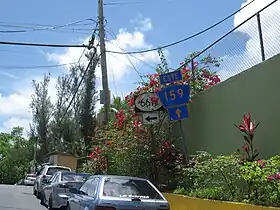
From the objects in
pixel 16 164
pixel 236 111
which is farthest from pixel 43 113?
pixel 236 111

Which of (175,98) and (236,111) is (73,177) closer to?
(175,98)

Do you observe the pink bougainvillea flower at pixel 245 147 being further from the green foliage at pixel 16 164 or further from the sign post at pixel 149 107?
the green foliage at pixel 16 164

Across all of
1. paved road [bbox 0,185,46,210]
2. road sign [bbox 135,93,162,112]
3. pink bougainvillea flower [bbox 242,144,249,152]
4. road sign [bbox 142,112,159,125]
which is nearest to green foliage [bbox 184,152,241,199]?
pink bougainvillea flower [bbox 242,144,249,152]

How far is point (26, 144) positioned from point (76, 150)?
20.0 metres

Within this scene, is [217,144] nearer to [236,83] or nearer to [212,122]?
[212,122]

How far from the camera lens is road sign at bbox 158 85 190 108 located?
1313cm

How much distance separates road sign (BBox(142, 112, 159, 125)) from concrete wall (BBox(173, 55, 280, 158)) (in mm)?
1285

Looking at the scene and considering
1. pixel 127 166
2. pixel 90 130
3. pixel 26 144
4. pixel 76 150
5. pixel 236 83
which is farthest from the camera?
pixel 26 144

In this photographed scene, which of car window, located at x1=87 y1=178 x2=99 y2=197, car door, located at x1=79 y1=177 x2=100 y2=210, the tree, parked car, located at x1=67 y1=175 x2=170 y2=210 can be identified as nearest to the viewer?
parked car, located at x1=67 y1=175 x2=170 y2=210

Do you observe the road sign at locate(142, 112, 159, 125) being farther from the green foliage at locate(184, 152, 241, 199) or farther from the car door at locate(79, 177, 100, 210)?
the car door at locate(79, 177, 100, 210)

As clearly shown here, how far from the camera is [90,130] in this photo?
42.1 metres

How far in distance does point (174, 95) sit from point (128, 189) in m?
5.00

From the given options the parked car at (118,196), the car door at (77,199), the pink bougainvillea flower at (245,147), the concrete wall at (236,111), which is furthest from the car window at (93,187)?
the concrete wall at (236,111)

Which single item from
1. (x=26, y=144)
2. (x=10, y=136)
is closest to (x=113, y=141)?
(x=26, y=144)
